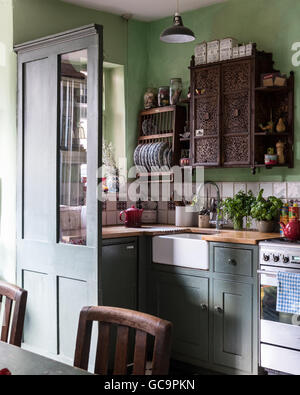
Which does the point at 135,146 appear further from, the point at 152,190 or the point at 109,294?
the point at 109,294

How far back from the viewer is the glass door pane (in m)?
3.71

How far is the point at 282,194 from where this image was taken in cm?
439

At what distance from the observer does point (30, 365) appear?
67.0 inches

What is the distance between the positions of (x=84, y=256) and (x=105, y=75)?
2.31m

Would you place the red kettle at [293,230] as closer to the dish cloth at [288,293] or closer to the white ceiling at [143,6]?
the dish cloth at [288,293]

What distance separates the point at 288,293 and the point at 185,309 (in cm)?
89

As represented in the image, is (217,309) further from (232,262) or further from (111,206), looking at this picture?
(111,206)

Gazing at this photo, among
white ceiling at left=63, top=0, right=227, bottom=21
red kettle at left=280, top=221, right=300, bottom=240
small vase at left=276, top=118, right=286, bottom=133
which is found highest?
white ceiling at left=63, top=0, right=227, bottom=21

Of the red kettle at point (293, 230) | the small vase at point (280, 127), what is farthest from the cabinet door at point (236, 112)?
the red kettle at point (293, 230)

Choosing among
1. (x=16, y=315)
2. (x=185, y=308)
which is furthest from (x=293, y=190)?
(x=16, y=315)

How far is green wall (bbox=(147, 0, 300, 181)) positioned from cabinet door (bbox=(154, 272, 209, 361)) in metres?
1.09

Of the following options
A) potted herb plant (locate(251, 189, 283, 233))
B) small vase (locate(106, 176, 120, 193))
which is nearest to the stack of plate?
small vase (locate(106, 176, 120, 193))

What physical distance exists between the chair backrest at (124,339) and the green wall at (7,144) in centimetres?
252

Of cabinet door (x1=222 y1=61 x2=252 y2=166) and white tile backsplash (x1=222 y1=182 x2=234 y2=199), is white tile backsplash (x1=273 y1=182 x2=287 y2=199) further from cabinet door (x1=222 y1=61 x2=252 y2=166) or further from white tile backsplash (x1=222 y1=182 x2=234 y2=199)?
white tile backsplash (x1=222 y1=182 x2=234 y2=199)
